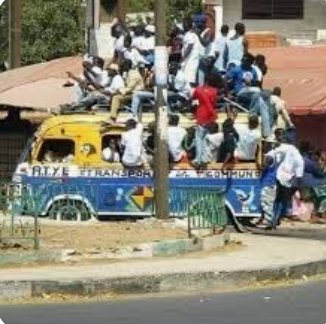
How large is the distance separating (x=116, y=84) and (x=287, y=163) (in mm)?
3573

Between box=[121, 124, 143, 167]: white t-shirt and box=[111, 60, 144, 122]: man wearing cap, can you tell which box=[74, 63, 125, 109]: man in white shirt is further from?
box=[121, 124, 143, 167]: white t-shirt

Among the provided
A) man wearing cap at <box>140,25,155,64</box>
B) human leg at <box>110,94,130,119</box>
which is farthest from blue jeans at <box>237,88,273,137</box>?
man wearing cap at <box>140,25,155,64</box>

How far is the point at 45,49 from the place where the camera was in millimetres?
40781

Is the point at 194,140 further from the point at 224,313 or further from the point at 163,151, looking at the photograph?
the point at 224,313

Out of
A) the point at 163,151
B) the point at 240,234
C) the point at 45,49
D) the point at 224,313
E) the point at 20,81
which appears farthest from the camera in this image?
the point at 45,49

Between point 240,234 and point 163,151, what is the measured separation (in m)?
2.63

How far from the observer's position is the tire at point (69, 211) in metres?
17.6

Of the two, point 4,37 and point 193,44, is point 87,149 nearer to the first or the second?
point 193,44

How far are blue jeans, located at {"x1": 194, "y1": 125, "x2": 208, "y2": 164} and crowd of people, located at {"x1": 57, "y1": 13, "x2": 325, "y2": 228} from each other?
0.06ft

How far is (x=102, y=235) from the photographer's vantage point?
14.2 metres

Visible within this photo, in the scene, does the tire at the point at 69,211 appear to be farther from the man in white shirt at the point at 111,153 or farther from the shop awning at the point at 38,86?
the shop awning at the point at 38,86

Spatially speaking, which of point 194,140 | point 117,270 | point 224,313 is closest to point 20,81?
point 194,140

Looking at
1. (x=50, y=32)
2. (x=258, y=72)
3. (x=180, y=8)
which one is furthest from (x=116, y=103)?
(x=180, y=8)

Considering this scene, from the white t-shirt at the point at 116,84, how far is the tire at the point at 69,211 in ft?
9.13
